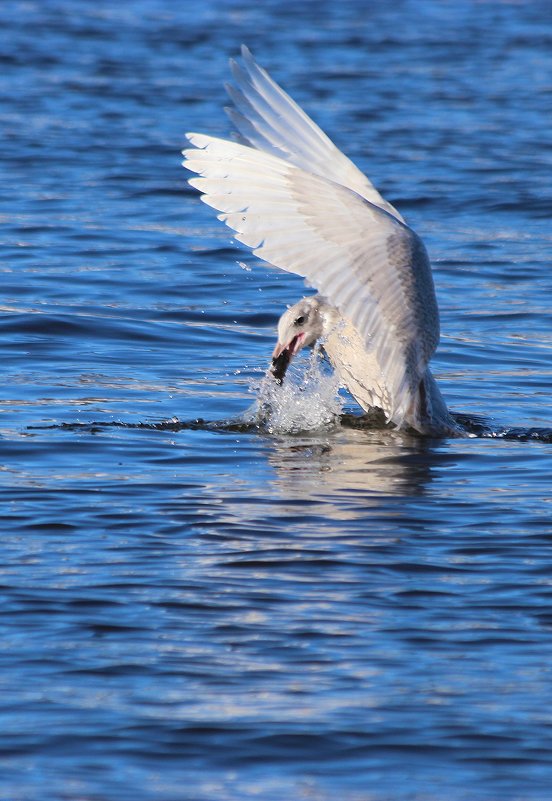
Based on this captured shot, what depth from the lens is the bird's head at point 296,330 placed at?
33.8ft

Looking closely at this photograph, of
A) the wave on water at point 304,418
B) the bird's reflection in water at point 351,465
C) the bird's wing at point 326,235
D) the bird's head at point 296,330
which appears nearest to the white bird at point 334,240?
the bird's wing at point 326,235

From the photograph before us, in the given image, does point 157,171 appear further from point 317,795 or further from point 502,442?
point 317,795

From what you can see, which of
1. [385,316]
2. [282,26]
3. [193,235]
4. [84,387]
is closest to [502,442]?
[385,316]

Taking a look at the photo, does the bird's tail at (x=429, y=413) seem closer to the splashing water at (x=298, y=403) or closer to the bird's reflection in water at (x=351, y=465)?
the bird's reflection in water at (x=351, y=465)

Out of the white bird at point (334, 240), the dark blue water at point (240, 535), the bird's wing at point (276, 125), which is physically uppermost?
the bird's wing at point (276, 125)

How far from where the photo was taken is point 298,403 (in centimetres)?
1020

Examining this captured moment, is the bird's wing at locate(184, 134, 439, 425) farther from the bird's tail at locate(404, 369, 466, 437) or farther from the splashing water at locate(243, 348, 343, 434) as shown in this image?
the splashing water at locate(243, 348, 343, 434)

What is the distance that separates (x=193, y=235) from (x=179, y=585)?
34.5 ft

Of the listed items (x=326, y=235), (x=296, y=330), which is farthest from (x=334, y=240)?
(x=296, y=330)

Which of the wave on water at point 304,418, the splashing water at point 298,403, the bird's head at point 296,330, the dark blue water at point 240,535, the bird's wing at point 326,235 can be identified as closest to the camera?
the dark blue water at point 240,535

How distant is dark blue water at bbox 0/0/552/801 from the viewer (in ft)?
→ 17.8

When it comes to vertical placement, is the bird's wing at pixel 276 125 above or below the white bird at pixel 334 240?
above

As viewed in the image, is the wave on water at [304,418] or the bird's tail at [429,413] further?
the wave on water at [304,418]

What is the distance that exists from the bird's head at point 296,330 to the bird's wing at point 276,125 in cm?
77
